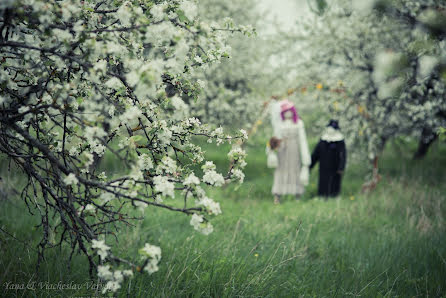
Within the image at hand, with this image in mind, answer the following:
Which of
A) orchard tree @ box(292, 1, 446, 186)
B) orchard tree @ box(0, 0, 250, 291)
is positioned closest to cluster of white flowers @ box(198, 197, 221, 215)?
orchard tree @ box(0, 0, 250, 291)

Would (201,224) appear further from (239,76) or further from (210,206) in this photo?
(239,76)

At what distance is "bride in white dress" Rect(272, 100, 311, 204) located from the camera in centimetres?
838

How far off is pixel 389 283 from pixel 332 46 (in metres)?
7.37

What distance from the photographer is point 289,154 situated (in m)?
8.51

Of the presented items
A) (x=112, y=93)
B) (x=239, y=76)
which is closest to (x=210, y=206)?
(x=112, y=93)

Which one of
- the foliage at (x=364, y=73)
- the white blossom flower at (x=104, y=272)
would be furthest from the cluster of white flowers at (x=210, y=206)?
the foliage at (x=364, y=73)

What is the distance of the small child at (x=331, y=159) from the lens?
8.24 metres

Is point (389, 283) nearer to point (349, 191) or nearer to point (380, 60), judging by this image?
point (349, 191)

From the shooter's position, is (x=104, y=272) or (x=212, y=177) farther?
(x=212, y=177)

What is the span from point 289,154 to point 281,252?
4.30 m

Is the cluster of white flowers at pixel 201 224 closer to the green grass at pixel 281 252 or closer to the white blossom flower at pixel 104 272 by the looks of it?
the white blossom flower at pixel 104 272

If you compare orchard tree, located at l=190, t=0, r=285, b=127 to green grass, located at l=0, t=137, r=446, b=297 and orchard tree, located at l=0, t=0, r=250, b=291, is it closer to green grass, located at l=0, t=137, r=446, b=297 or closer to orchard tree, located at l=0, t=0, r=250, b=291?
green grass, located at l=0, t=137, r=446, b=297

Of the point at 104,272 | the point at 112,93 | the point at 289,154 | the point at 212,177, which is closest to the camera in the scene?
the point at 104,272

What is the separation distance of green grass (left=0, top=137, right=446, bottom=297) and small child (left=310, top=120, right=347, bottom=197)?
0.88 metres
